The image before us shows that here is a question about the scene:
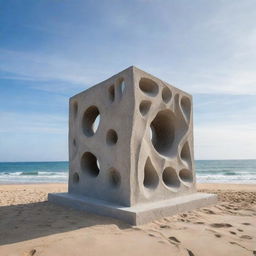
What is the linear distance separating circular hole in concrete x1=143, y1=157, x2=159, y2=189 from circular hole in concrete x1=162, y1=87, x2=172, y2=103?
1684mm

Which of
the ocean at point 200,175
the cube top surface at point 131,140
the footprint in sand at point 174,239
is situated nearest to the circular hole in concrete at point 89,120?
the cube top surface at point 131,140

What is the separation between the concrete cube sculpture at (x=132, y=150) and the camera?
5.15m

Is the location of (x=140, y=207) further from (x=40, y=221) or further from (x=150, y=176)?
(x=40, y=221)

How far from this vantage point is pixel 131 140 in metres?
5.09

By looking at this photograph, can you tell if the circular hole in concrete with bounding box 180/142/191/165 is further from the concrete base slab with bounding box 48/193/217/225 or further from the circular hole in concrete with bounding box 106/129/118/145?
the circular hole in concrete with bounding box 106/129/118/145

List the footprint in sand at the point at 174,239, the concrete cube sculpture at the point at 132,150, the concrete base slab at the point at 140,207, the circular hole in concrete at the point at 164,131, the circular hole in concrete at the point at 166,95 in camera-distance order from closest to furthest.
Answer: the footprint in sand at the point at 174,239, the concrete base slab at the point at 140,207, the concrete cube sculpture at the point at 132,150, the circular hole in concrete at the point at 166,95, the circular hole in concrete at the point at 164,131

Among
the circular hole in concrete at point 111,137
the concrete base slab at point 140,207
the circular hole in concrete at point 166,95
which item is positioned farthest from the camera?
the circular hole in concrete at point 166,95

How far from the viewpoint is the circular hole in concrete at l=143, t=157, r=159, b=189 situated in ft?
18.8

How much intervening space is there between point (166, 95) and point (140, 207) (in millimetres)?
2924

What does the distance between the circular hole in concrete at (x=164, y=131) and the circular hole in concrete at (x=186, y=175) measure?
780mm

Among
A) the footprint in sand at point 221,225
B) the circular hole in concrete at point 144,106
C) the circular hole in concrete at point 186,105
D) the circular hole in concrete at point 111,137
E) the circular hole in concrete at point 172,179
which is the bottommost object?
the footprint in sand at point 221,225

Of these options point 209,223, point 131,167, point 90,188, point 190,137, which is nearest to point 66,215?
point 90,188

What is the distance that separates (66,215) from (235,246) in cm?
332

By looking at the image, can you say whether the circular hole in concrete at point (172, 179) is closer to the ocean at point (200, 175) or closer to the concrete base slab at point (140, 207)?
the concrete base slab at point (140, 207)
